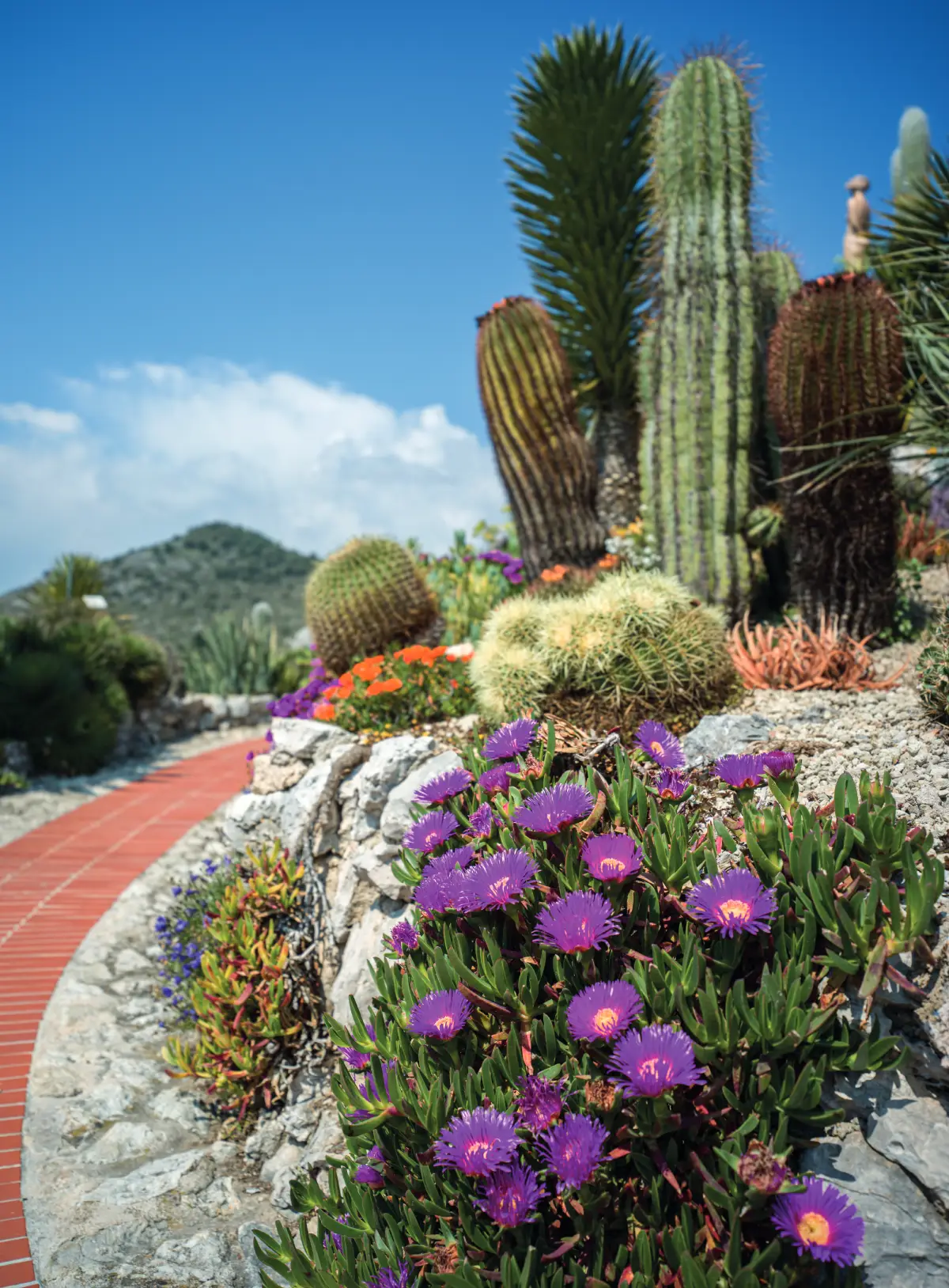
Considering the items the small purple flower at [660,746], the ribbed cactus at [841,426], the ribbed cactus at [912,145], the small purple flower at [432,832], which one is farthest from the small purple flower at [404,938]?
the ribbed cactus at [912,145]

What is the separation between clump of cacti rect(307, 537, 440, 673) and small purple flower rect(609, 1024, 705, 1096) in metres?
5.21

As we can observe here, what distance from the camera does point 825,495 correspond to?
5570 mm

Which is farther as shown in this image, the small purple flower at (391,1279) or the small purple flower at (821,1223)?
the small purple flower at (391,1279)

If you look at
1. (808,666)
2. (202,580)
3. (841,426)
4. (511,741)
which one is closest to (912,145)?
(841,426)

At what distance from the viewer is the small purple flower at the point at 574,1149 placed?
1.69m

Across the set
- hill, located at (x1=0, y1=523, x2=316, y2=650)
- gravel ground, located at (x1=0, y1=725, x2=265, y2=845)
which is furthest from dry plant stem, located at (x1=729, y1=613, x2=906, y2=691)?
hill, located at (x1=0, y1=523, x2=316, y2=650)

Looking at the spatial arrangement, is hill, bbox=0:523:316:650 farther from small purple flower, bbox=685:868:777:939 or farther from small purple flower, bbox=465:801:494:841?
small purple flower, bbox=685:868:777:939

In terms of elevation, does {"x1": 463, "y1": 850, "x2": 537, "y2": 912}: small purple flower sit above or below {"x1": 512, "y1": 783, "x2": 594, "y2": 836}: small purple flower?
below

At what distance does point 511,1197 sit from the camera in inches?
67.8

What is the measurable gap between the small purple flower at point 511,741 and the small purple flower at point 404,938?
584 millimetres

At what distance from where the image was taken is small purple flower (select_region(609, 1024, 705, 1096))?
1.68 metres

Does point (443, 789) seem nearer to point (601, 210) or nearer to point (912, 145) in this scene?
point (601, 210)

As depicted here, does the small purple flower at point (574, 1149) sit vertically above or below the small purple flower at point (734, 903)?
below

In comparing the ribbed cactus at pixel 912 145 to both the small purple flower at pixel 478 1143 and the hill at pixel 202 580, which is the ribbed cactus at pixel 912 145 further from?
the hill at pixel 202 580
